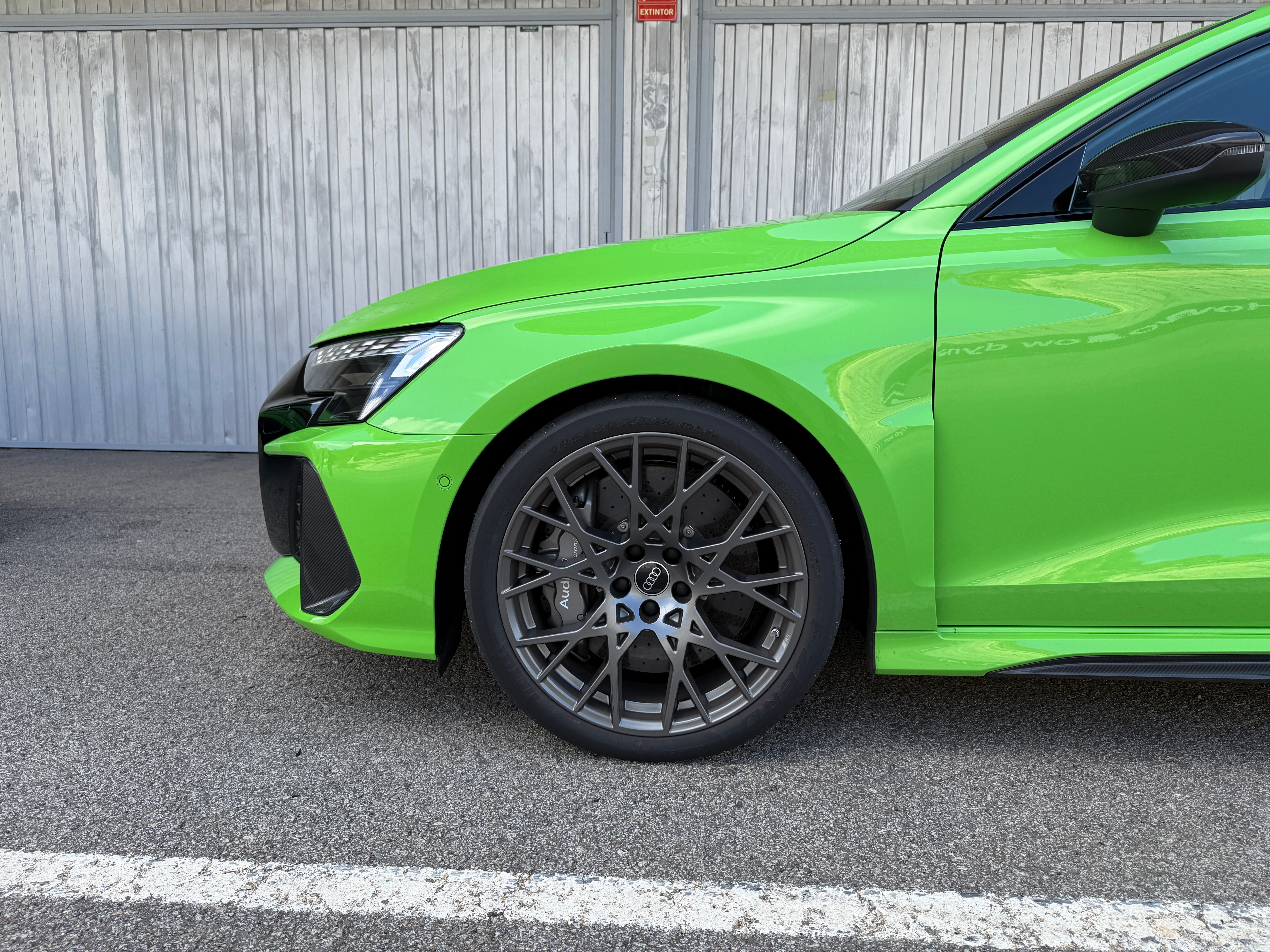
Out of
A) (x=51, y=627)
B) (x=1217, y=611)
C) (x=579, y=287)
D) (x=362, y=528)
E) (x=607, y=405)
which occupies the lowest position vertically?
(x=51, y=627)

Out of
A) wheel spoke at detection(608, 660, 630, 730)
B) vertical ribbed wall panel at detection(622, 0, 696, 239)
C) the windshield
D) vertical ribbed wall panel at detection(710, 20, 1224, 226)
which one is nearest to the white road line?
wheel spoke at detection(608, 660, 630, 730)

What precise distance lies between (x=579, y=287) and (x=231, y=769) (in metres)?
1.26

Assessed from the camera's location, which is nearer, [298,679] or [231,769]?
[231,769]

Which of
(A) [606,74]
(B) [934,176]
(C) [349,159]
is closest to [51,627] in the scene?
(B) [934,176]

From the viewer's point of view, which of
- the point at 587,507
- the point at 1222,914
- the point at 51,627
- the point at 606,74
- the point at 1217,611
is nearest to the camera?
the point at 1222,914

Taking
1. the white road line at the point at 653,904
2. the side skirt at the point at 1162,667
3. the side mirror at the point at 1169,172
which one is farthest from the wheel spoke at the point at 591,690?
the side mirror at the point at 1169,172

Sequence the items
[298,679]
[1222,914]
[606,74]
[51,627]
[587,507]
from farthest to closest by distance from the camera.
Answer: [606,74] < [51,627] < [298,679] < [587,507] < [1222,914]

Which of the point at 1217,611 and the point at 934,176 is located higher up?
the point at 934,176

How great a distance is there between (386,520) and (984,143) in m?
1.55

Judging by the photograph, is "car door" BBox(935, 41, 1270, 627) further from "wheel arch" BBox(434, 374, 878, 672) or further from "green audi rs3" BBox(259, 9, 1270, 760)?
"wheel arch" BBox(434, 374, 878, 672)

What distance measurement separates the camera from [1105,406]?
1.75 meters

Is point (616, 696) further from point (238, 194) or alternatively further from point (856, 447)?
point (238, 194)

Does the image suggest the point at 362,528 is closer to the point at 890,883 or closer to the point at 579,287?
the point at 579,287

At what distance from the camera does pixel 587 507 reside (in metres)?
1.94
